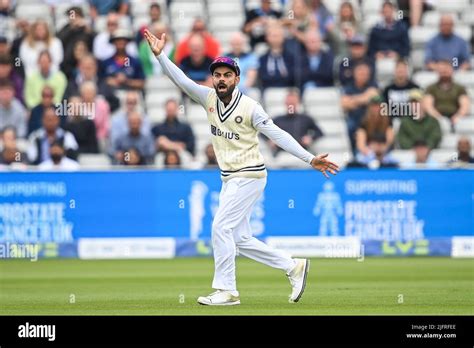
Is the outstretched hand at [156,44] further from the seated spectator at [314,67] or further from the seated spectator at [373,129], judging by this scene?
the seated spectator at [314,67]

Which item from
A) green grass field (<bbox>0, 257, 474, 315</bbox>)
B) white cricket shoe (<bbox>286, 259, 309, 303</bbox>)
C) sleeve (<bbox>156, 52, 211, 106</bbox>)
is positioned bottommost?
green grass field (<bbox>0, 257, 474, 315</bbox>)

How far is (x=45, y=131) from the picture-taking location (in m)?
21.5

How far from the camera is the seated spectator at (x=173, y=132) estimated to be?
70.3 feet

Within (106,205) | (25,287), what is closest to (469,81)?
(106,205)

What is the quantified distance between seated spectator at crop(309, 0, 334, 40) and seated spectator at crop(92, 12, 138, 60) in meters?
3.15

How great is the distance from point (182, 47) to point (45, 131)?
109 inches

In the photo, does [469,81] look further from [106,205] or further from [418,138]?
[106,205]

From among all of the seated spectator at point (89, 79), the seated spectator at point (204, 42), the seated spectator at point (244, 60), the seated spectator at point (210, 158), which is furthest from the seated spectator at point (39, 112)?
Result: the seated spectator at point (244, 60)

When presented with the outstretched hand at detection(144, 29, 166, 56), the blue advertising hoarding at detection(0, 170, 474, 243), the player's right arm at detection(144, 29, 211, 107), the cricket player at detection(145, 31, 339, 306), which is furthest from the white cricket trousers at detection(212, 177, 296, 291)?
the blue advertising hoarding at detection(0, 170, 474, 243)

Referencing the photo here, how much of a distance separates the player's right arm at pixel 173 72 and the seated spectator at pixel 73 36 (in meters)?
9.53

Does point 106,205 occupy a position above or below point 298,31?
below

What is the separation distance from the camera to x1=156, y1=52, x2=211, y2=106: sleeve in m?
13.2

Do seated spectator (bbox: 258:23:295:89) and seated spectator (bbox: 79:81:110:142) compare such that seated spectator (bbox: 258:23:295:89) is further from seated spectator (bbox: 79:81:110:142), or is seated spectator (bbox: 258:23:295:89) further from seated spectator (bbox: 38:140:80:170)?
seated spectator (bbox: 38:140:80:170)
